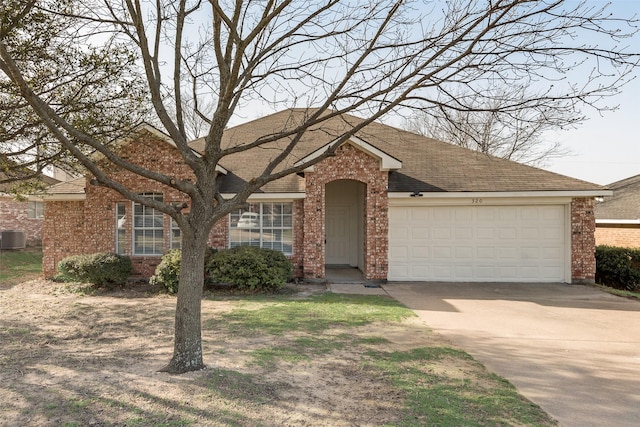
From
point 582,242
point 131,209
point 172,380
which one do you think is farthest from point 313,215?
point 582,242

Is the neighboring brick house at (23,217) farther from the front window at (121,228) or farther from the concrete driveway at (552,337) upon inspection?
the concrete driveway at (552,337)

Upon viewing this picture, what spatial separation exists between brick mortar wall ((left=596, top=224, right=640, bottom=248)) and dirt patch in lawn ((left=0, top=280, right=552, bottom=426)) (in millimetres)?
13708

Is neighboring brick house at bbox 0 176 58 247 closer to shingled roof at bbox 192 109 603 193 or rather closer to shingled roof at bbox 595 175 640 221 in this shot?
shingled roof at bbox 192 109 603 193

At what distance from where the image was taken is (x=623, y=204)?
17859 mm

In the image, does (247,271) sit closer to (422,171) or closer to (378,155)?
(378,155)

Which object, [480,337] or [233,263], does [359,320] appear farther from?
[233,263]

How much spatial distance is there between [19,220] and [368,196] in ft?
68.6

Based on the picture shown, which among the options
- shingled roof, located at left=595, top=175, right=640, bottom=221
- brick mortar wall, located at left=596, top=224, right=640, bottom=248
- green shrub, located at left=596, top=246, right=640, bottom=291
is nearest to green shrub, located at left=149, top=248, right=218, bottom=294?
green shrub, located at left=596, top=246, right=640, bottom=291

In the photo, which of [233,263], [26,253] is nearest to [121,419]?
[233,263]

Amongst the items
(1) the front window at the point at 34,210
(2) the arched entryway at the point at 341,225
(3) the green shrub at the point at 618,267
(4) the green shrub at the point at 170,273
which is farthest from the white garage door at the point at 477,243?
(1) the front window at the point at 34,210

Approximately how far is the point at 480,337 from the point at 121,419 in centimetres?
551

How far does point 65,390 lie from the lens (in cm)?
430

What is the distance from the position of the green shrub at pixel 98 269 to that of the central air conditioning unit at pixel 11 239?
12899 millimetres

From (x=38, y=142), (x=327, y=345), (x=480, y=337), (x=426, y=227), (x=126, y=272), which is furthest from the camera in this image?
(x=426, y=227)
